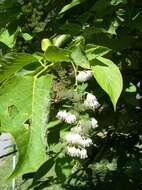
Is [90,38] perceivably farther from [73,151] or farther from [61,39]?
[73,151]

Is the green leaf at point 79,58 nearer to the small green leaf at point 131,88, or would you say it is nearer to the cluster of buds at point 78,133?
the cluster of buds at point 78,133

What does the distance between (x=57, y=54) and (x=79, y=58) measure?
0.14 feet

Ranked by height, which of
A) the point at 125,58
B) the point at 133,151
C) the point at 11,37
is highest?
the point at 11,37

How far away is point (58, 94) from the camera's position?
1.31 m

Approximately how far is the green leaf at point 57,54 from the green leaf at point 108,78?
69mm

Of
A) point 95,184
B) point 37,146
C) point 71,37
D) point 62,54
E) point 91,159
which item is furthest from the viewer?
point 95,184

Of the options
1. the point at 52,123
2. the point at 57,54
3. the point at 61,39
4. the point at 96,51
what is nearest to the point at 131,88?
the point at 52,123

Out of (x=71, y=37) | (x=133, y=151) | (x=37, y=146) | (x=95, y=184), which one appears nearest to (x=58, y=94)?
(x=71, y=37)

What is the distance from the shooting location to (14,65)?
1029 millimetres

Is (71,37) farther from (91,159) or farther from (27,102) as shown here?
(91,159)

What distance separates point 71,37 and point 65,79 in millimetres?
111

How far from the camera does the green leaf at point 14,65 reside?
101cm

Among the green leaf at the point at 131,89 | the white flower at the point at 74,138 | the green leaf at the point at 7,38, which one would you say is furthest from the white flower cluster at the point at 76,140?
the green leaf at the point at 7,38

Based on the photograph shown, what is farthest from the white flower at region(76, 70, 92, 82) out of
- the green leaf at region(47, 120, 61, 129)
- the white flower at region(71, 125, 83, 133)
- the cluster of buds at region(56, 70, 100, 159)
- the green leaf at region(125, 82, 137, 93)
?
the green leaf at region(125, 82, 137, 93)
